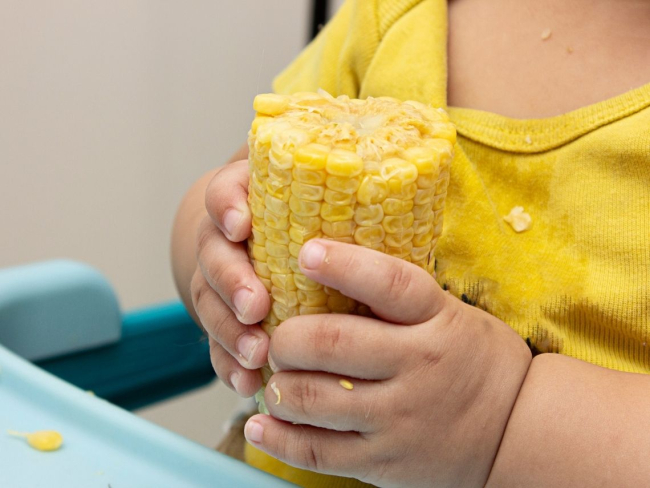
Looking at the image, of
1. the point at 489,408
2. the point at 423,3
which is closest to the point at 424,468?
the point at 489,408

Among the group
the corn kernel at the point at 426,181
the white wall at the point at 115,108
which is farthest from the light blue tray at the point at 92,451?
the white wall at the point at 115,108

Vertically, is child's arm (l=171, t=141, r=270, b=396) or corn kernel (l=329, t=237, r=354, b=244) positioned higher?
corn kernel (l=329, t=237, r=354, b=244)

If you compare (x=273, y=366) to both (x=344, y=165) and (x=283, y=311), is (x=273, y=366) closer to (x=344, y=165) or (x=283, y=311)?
(x=283, y=311)

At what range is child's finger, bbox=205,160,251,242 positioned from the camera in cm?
43

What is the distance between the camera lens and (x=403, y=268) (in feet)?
1.22

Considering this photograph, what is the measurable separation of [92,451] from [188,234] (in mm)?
230

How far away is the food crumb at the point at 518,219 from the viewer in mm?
562

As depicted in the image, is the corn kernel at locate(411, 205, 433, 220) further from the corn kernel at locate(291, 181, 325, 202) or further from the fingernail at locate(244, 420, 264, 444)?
the fingernail at locate(244, 420, 264, 444)

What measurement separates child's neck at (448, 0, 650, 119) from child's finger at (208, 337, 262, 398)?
30cm

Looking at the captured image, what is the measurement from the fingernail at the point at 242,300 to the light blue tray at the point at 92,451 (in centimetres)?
11

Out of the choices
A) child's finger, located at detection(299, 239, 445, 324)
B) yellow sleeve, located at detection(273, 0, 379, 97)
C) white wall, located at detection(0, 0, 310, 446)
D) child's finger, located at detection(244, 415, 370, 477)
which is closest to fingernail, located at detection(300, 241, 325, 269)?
child's finger, located at detection(299, 239, 445, 324)

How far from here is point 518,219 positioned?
1.85ft

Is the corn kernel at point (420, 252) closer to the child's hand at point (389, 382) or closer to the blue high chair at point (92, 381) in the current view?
the child's hand at point (389, 382)

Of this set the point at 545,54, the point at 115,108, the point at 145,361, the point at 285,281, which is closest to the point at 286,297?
the point at 285,281
